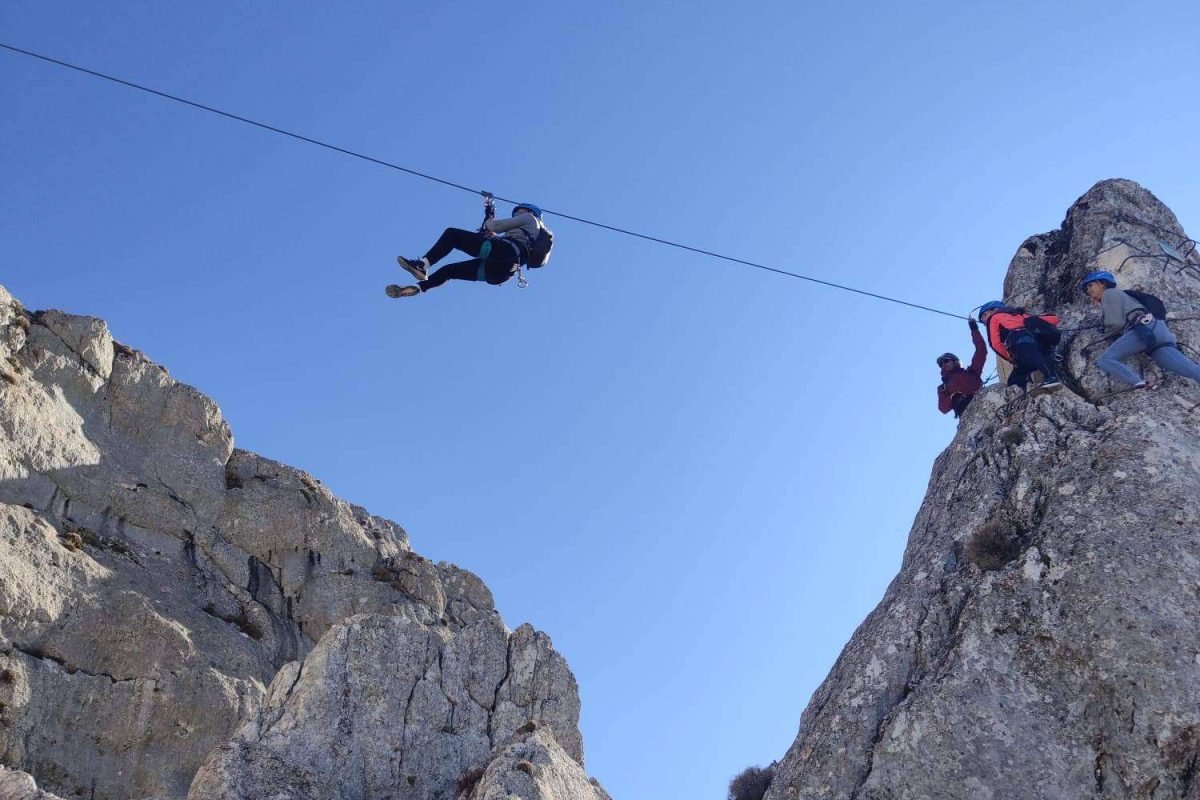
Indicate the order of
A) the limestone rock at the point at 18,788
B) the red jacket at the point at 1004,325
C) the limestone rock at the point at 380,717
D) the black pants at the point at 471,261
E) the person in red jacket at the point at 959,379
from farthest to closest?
the person in red jacket at the point at 959,379 < the red jacket at the point at 1004,325 < the limestone rock at the point at 380,717 < the black pants at the point at 471,261 < the limestone rock at the point at 18,788

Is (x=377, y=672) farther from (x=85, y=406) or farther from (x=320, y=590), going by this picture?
(x=85, y=406)

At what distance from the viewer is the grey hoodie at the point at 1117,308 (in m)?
24.4

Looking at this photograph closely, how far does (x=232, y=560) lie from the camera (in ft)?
123

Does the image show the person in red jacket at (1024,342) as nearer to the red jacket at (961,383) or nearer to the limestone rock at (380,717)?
the red jacket at (961,383)

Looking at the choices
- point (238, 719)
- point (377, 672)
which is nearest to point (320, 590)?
point (238, 719)

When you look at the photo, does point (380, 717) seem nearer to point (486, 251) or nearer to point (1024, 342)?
point (486, 251)

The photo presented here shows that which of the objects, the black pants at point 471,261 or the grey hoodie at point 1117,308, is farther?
the grey hoodie at point 1117,308

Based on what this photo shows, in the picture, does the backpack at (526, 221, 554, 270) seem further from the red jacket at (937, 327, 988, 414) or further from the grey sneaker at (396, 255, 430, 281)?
the red jacket at (937, 327, 988, 414)

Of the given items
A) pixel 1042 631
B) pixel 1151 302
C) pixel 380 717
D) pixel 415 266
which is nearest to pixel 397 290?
pixel 415 266

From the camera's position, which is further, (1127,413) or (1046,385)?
(1046,385)

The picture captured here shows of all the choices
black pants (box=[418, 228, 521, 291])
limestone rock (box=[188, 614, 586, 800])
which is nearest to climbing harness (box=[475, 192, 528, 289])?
black pants (box=[418, 228, 521, 291])

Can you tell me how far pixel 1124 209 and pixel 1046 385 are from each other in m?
7.01

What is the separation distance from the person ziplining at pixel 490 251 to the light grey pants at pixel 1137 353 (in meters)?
10.9

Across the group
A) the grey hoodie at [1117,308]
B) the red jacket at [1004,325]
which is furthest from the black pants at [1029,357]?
the grey hoodie at [1117,308]
